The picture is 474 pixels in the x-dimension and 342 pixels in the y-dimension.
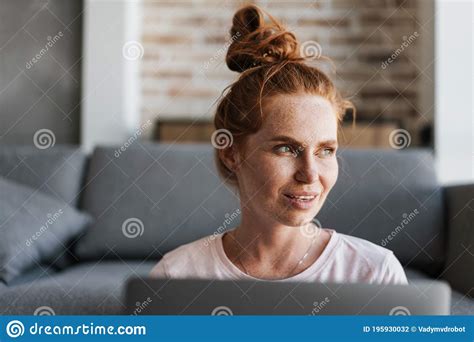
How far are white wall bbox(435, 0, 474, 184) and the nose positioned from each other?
96cm

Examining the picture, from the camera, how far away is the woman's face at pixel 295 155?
0.53m

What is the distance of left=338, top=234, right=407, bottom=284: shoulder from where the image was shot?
0.57m

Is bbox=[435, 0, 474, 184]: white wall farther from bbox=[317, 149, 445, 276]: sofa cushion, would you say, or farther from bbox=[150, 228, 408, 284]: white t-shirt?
bbox=[150, 228, 408, 284]: white t-shirt

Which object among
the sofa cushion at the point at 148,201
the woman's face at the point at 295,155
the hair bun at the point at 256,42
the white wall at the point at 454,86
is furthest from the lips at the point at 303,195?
the white wall at the point at 454,86

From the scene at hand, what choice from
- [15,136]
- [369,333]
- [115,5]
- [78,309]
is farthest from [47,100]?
[369,333]

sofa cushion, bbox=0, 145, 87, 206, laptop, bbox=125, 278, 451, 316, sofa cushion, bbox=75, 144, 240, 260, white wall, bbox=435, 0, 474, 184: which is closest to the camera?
laptop, bbox=125, 278, 451, 316

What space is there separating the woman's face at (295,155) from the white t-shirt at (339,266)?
5 cm

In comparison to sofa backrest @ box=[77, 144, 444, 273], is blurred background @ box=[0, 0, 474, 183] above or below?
above

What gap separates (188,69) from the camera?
6.97ft

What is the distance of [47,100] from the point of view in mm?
1321

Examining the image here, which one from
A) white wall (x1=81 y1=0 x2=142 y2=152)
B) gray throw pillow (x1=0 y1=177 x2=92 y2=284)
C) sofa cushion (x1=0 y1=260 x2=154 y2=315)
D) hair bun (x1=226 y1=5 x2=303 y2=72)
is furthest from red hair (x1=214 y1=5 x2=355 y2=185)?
white wall (x1=81 y1=0 x2=142 y2=152)

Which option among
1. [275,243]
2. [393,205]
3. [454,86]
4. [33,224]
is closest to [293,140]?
[275,243]

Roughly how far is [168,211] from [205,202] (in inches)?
3.0

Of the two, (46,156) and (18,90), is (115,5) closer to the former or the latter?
(18,90)
